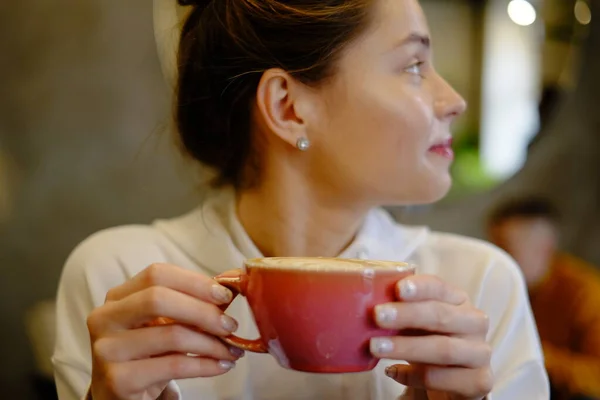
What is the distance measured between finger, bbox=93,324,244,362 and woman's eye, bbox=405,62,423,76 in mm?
442

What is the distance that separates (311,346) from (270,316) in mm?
A: 42

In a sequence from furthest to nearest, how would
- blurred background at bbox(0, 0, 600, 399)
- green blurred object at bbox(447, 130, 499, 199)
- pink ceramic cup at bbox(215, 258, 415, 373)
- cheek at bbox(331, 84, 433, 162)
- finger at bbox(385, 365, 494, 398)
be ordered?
green blurred object at bbox(447, 130, 499, 199), blurred background at bbox(0, 0, 600, 399), cheek at bbox(331, 84, 433, 162), finger at bbox(385, 365, 494, 398), pink ceramic cup at bbox(215, 258, 415, 373)

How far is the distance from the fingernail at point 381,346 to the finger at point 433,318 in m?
0.02

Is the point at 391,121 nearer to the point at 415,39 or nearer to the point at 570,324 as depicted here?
the point at 415,39

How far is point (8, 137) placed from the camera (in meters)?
2.27

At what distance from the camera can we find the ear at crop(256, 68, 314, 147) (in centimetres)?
87

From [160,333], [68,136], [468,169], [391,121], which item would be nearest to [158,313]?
[160,333]

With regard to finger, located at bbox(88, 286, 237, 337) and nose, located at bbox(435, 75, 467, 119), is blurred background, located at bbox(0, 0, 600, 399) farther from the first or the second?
finger, located at bbox(88, 286, 237, 337)

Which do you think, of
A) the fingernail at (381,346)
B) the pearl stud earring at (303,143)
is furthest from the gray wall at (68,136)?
the fingernail at (381,346)

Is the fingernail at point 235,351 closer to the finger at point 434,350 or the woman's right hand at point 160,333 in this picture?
→ the woman's right hand at point 160,333

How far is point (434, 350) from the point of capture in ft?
1.90

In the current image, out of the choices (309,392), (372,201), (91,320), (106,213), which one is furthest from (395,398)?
(106,213)

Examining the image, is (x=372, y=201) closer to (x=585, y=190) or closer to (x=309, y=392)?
(x=309, y=392)

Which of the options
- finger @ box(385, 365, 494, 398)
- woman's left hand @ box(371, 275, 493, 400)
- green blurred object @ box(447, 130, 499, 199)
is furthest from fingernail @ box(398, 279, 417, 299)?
green blurred object @ box(447, 130, 499, 199)
